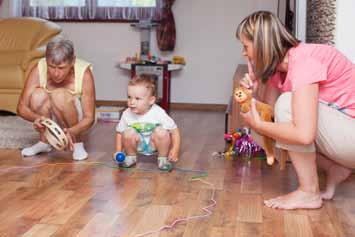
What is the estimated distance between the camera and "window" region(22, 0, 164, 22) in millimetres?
5004

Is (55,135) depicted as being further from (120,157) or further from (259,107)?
(259,107)

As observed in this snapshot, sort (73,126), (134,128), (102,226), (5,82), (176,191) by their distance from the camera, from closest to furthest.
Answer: (102,226) → (176,191) → (134,128) → (73,126) → (5,82)

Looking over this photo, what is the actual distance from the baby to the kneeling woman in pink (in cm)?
67

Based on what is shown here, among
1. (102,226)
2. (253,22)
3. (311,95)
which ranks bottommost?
(102,226)

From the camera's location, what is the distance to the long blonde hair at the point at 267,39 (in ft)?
6.29

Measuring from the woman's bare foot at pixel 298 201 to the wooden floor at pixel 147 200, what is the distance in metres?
0.03

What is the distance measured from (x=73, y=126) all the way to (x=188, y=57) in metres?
2.42

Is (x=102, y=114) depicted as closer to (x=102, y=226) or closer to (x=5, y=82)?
(x=5, y=82)

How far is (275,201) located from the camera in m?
2.09

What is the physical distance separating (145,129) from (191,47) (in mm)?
2566

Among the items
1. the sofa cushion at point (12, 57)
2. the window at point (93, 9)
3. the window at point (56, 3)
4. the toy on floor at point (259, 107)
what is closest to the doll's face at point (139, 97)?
the toy on floor at point (259, 107)

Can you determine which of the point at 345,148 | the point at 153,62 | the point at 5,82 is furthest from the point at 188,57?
the point at 345,148

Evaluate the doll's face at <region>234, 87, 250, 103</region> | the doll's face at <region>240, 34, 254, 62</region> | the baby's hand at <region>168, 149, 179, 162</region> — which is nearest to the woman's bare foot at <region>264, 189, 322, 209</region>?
the doll's face at <region>234, 87, 250, 103</region>

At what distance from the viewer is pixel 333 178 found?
2203 mm
